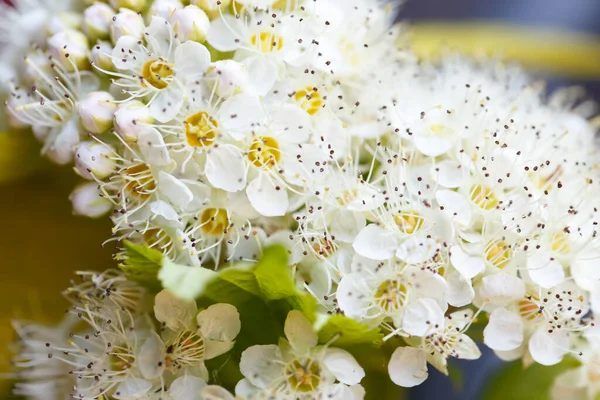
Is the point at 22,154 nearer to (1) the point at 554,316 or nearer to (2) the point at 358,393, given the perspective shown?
(2) the point at 358,393

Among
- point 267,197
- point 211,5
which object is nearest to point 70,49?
point 211,5

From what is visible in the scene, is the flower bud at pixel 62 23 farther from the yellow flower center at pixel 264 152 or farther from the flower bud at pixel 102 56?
the yellow flower center at pixel 264 152

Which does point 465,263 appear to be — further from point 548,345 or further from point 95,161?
Answer: point 95,161

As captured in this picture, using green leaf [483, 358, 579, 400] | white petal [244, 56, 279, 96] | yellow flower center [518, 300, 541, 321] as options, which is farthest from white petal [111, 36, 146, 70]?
green leaf [483, 358, 579, 400]

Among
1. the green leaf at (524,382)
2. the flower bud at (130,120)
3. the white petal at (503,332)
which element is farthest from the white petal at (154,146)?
the green leaf at (524,382)

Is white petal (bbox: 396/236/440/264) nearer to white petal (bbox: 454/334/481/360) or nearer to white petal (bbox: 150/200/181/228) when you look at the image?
white petal (bbox: 454/334/481/360)

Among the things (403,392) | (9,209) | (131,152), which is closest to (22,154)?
(9,209)
